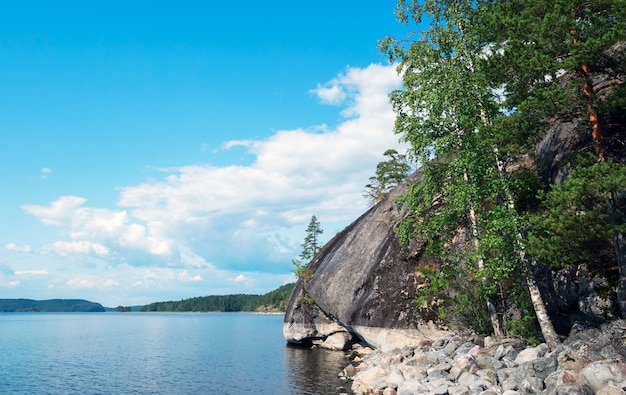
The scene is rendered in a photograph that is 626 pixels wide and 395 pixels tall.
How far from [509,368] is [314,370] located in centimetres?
1751

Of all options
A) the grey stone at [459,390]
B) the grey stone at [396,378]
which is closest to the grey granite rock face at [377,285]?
the grey stone at [396,378]

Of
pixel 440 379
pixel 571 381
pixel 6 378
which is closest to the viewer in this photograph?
pixel 571 381

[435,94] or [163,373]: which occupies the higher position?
[435,94]

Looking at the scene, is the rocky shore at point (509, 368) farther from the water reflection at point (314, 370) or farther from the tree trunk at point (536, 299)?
the water reflection at point (314, 370)

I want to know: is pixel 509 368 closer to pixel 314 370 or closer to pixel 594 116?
pixel 594 116

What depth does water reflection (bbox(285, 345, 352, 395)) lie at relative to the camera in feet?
82.2

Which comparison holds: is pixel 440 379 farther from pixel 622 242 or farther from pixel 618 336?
pixel 622 242

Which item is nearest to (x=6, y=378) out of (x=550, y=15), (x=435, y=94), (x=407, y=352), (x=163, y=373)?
(x=163, y=373)

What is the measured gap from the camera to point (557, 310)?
64.3ft

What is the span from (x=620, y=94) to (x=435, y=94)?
289 inches

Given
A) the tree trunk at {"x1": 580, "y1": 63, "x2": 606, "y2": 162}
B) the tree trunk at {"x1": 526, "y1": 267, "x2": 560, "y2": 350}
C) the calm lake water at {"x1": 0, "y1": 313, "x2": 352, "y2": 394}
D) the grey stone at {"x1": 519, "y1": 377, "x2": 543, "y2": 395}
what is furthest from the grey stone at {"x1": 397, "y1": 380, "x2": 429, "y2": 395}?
the tree trunk at {"x1": 580, "y1": 63, "x2": 606, "y2": 162}

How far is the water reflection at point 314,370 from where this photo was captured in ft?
82.2

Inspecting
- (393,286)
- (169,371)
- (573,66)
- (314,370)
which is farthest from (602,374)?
(169,371)

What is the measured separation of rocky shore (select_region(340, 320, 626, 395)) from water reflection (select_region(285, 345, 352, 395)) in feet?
7.19
